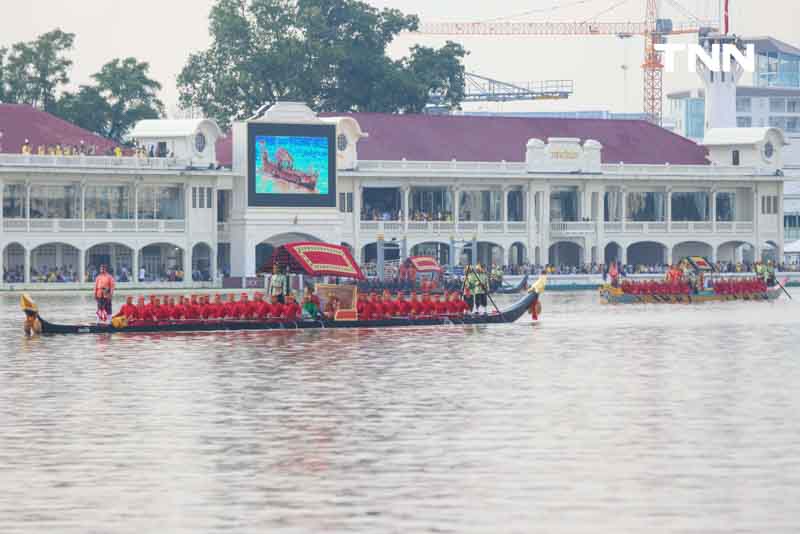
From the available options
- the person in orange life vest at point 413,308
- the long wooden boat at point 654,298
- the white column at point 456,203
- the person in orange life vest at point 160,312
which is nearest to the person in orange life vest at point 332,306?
the person in orange life vest at point 413,308

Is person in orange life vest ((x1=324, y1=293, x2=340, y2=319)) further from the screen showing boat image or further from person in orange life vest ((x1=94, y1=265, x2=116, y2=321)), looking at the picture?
the screen showing boat image

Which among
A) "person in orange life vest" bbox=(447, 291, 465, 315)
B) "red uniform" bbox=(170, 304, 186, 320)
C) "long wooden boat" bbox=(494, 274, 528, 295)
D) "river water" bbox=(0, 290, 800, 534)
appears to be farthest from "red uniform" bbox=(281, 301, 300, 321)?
"long wooden boat" bbox=(494, 274, 528, 295)

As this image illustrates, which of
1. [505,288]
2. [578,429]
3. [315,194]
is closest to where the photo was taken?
[578,429]

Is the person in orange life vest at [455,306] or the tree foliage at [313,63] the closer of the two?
the person in orange life vest at [455,306]

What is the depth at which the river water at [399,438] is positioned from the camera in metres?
19.2

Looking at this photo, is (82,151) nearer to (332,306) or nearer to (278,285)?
(278,285)

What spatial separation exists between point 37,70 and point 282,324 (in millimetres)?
73153

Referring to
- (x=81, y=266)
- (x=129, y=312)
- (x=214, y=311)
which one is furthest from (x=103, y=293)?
(x=81, y=266)

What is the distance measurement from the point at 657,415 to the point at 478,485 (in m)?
7.49

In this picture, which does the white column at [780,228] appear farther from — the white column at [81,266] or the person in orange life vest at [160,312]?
the person in orange life vest at [160,312]

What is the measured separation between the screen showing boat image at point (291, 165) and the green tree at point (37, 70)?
22841mm

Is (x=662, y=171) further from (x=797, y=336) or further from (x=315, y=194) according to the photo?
(x=797, y=336)

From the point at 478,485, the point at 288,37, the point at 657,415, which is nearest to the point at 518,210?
the point at 288,37

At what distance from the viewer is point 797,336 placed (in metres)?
49.5
